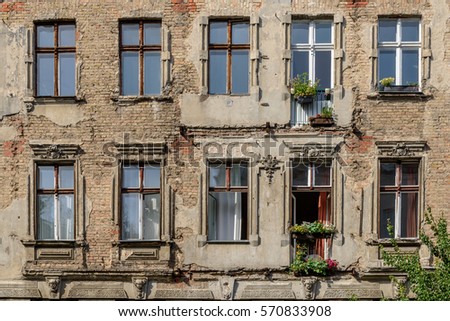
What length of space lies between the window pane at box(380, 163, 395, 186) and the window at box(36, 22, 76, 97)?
6212 millimetres

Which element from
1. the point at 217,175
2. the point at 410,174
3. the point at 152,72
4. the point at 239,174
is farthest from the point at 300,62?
the point at 410,174

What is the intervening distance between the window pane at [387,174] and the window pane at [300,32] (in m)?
2.86

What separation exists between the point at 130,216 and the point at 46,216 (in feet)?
5.41

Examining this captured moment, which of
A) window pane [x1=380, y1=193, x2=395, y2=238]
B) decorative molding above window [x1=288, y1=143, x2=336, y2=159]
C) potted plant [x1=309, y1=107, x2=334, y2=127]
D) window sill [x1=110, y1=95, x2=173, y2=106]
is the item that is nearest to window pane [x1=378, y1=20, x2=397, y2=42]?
potted plant [x1=309, y1=107, x2=334, y2=127]

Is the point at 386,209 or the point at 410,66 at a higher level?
the point at 410,66

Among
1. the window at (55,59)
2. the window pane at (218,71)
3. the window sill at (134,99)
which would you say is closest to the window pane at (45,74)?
the window at (55,59)

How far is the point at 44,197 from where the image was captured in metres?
11.9

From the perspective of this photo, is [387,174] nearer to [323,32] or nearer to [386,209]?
[386,209]

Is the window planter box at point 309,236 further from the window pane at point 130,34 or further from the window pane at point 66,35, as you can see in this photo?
the window pane at point 66,35

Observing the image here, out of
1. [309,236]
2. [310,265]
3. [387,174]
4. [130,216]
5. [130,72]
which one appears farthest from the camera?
[130,72]

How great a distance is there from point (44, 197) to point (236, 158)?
383cm

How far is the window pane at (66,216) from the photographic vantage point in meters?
11.9

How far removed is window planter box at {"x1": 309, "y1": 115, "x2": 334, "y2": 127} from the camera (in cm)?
1161

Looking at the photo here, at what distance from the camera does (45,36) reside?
39.4 feet
